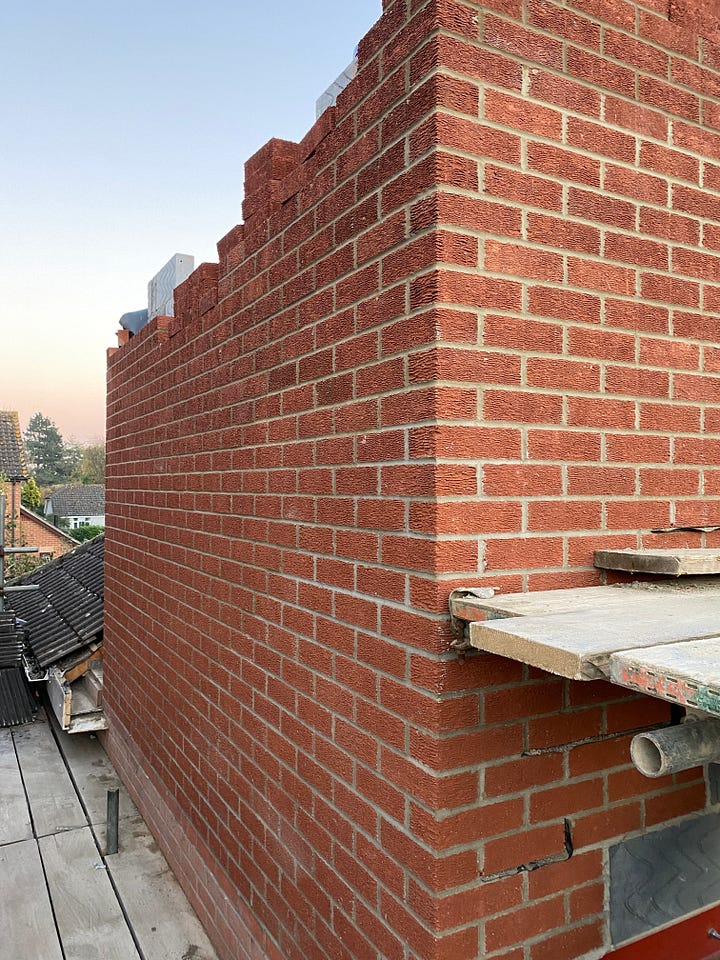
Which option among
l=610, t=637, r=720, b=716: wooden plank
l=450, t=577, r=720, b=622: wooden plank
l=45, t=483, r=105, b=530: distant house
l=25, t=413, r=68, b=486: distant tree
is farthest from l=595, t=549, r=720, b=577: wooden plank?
l=25, t=413, r=68, b=486: distant tree

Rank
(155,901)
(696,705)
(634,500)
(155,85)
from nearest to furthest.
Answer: (696,705), (634,500), (155,901), (155,85)

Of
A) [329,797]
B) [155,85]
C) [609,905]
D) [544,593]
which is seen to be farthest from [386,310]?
[155,85]

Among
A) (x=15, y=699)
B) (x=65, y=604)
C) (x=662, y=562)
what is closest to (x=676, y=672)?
(x=662, y=562)

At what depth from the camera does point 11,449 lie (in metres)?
22.2

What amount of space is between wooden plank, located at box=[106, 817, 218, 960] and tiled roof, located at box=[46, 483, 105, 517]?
49620mm

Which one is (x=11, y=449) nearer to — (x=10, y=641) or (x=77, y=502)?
(x=10, y=641)

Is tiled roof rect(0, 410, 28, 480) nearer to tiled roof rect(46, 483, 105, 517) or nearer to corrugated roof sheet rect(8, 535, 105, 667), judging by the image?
corrugated roof sheet rect(8, 535, 105, 667)

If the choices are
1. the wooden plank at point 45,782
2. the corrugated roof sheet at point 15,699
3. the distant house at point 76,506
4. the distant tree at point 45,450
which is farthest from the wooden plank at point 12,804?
the distant tree at point 45,450

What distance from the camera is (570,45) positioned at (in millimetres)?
1654

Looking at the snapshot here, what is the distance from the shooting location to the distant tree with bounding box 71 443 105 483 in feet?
211

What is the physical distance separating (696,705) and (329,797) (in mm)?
1417

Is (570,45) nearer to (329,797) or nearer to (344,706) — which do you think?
(344,706)

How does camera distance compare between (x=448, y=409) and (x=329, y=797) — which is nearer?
(x=448, y=409)

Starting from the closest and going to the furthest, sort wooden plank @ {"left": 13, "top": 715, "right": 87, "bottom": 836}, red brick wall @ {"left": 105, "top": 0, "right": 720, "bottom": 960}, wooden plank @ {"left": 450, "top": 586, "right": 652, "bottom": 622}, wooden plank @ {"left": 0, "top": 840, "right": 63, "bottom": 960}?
wooden plank @ {"left": 450, "top": 586, "right": 652, "bottom": 622}
red brick wall @ {"left": 105, "top": 0, "right": 720, "bottom": 960}
wooden plank @ {"left": 0, "top": 840, "right": 63, "bottom": 960}
wooden plank @ {"left": 13, "top": 715, "right": 87, "bottom": 836}
